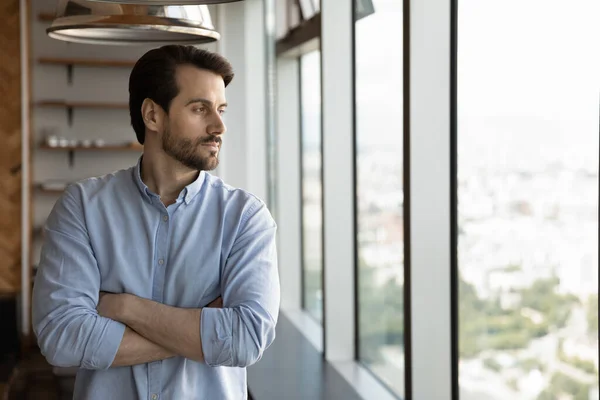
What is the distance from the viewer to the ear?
5.98 ft

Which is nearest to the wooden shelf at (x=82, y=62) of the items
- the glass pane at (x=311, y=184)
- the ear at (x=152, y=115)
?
the glass pane at (x=311, y=184)

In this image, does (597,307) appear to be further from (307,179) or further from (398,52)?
(307,179)

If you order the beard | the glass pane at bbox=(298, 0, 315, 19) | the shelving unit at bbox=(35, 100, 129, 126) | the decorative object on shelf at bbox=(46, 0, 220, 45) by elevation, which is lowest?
the beard

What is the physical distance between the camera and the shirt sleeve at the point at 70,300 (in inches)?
67.0

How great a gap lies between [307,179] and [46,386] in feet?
9.32

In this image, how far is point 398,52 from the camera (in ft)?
11.5

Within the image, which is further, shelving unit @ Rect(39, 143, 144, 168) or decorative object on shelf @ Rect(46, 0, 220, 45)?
shelving unit @ Rect(39, 143, 144, 168)

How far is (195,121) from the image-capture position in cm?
178

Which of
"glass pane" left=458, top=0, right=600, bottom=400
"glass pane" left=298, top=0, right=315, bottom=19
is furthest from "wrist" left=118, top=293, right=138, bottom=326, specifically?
"glass pane" left=298, top=0, right=315, bottom=19

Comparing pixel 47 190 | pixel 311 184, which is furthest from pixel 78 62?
pixel 311 184

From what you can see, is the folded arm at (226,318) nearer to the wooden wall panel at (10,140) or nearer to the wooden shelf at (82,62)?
the wooden wall panel at (10,140)

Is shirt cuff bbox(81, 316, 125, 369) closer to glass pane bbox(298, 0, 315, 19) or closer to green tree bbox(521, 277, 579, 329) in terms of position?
green tree bbox(521, 277, 579, 329)

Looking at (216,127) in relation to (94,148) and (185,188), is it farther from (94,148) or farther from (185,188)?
(94,148)

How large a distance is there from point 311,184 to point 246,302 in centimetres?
374
